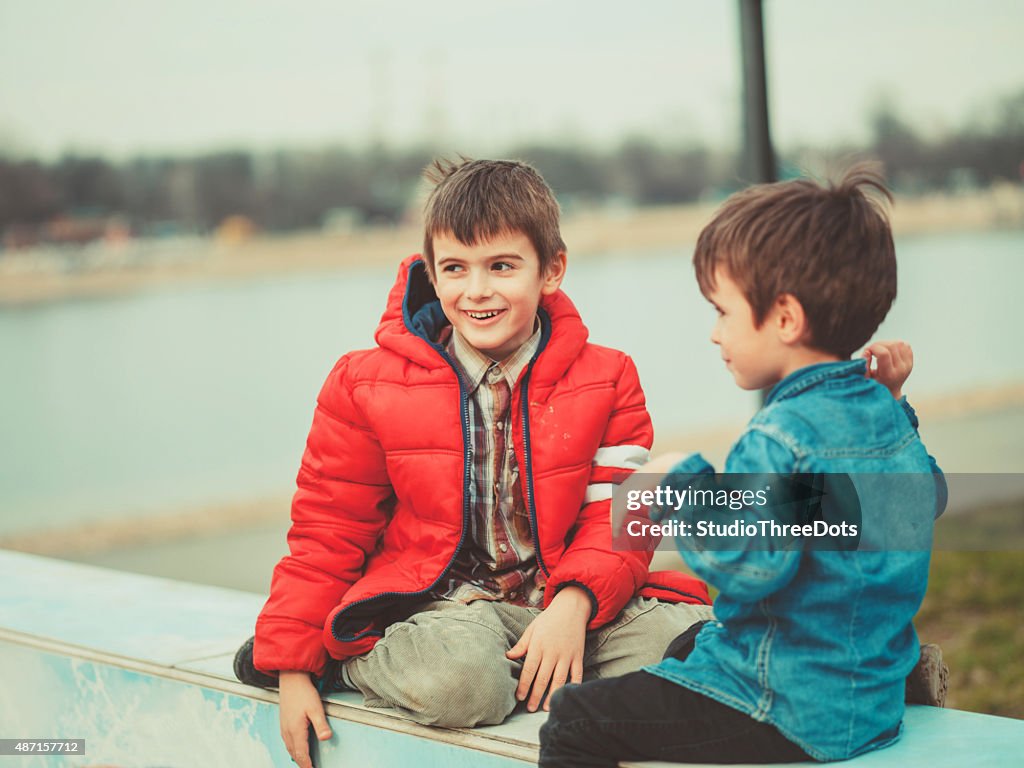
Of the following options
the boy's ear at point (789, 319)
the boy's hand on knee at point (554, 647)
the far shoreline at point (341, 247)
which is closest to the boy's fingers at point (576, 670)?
the boy's hand on knee at point (554, 647)

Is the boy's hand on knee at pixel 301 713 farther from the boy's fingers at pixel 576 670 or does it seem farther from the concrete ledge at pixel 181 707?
the boy's fingers at pixel 576 670

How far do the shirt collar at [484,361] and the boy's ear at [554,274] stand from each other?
8 centimetres

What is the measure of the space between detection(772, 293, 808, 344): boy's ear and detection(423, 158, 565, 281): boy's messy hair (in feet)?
1.62

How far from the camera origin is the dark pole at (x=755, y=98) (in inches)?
127

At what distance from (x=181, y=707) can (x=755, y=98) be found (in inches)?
86.4

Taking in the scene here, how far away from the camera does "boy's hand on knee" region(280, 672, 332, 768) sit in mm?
1885

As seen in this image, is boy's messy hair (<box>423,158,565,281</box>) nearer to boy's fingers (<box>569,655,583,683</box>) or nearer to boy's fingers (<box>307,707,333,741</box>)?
boy's fingers (<box>569,655,583,683</box>)

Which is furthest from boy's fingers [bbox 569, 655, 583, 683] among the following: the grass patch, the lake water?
the lake water

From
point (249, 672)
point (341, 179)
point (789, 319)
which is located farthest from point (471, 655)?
point (341, 179)

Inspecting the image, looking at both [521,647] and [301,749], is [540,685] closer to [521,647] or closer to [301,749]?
[521,647]

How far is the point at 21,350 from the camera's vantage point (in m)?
6.52

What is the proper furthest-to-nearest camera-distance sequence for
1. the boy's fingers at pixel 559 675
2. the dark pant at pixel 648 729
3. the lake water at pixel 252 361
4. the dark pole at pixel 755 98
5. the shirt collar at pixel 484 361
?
the lake water at pixel 252 361, the dark pole at pixel 755 98, the shirt collar at pixel 484 361, the boy's fingers at pixel 559 675, the dark pant at pixel 648 729

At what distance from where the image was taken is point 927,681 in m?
1.75

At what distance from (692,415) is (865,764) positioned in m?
4.59
